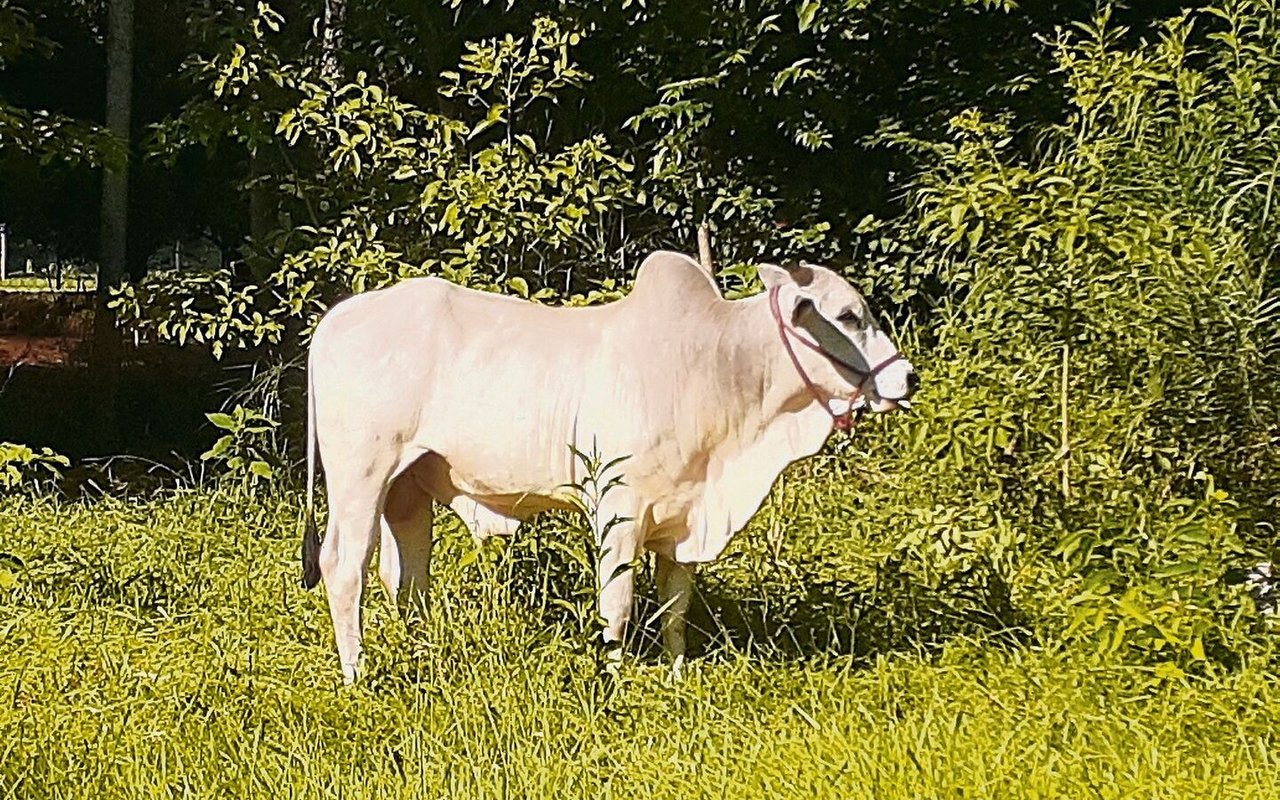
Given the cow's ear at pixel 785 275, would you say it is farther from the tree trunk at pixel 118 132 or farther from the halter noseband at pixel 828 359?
the tree trunk at pixel 118 132

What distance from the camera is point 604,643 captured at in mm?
4523

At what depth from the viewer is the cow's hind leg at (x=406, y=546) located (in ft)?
16.7

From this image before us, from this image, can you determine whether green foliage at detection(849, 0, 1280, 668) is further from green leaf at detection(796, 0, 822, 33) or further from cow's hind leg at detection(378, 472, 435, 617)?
green leaf at detection(796, 0, 822, 33)

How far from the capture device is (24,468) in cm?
858

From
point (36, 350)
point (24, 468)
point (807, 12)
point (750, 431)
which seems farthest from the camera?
point (36, 350)

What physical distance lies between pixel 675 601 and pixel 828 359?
884 mm

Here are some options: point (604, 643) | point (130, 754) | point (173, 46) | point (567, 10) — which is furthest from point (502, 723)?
point (173, 46)

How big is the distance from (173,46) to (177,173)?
212cm

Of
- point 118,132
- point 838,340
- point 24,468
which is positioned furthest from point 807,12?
point 24,468

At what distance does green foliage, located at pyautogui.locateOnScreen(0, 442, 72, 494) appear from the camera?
400 centimetres

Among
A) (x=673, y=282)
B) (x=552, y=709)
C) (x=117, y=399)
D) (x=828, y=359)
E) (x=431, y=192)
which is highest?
(x=431, y=192)

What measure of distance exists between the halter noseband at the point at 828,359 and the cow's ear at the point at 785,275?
3cm

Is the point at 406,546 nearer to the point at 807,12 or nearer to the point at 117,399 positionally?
the point at 807,12

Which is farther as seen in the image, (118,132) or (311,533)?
(118,132)
